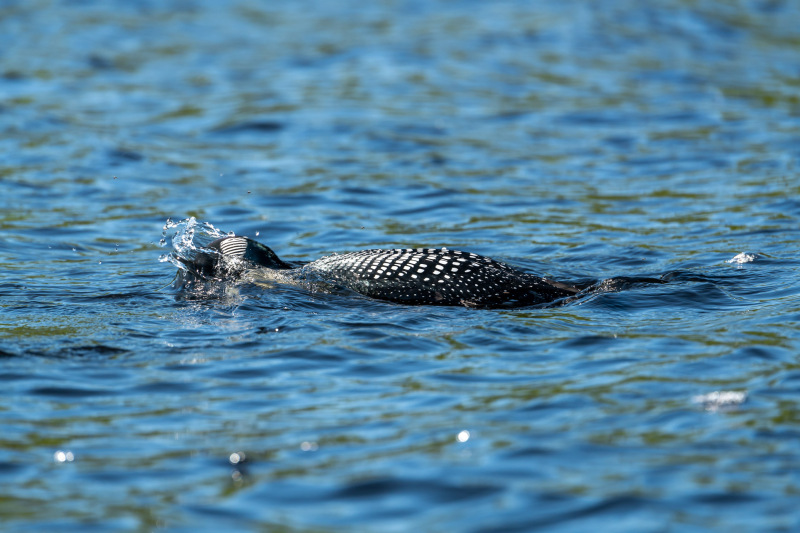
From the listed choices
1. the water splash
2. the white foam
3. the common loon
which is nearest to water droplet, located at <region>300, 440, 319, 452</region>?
the common loon

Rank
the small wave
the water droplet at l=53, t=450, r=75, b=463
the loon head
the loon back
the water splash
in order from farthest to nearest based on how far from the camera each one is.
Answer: the water splash, the loon head, the loon back, the small wave, the water droplet at l=53, t=450, r=75, b=463

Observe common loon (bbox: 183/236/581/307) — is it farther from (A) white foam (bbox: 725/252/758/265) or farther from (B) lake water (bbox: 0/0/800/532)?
(A) white foam (bbox: 725/252/758/265)

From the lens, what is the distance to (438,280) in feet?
21.7

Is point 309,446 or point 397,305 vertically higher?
point 309,446

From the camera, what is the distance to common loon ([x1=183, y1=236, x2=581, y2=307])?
663 centimetres

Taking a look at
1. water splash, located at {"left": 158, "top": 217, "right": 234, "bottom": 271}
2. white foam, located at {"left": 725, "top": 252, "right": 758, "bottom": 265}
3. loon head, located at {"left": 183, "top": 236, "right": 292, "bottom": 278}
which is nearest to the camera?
loon head, located at {"left": 183, "top": 236, "right": 292, "bottom": 278}

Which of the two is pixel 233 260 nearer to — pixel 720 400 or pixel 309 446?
pixel 309 446

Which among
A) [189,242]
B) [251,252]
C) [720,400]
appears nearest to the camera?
[720,400]

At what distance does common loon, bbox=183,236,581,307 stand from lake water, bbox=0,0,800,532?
149 millimetres

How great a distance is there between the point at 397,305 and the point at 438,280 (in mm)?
305

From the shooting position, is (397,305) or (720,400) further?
(397,305)

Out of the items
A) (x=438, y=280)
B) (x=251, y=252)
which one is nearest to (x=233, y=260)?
(x=251, y=252)

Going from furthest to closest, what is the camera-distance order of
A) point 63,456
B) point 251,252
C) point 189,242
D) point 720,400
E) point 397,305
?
point 189,242, point 251,252, point 397,305, point 720,400, point 63,456

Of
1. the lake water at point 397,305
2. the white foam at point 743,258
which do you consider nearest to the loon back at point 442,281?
the lake water at point 397,305
